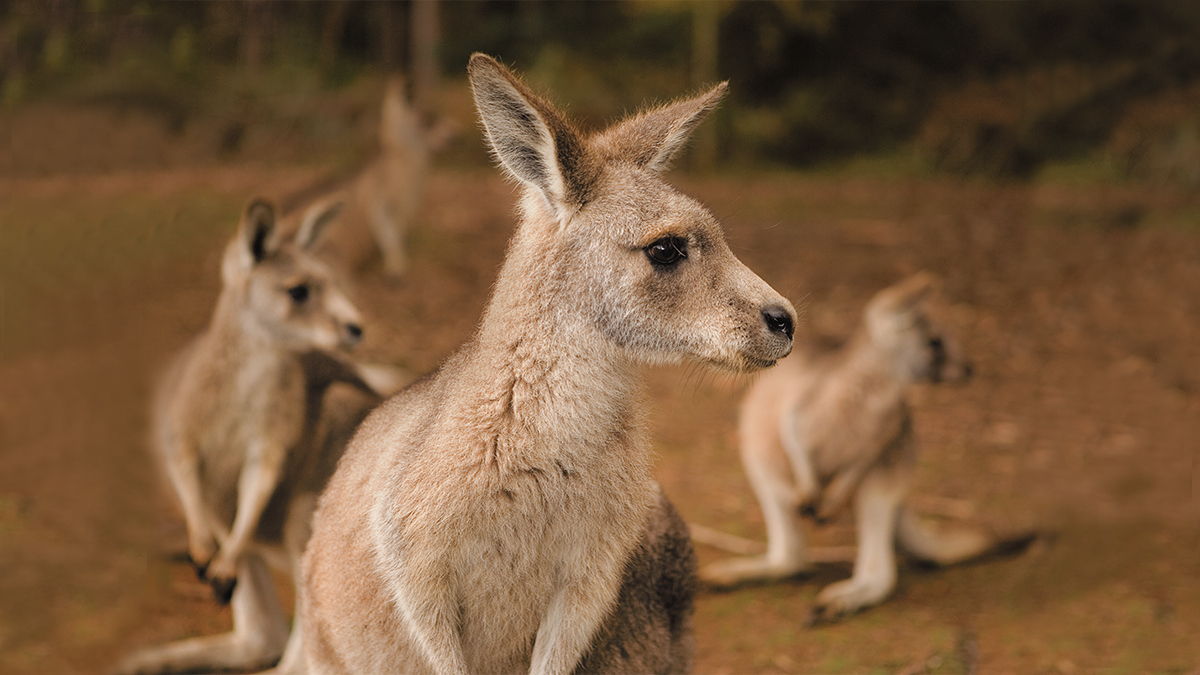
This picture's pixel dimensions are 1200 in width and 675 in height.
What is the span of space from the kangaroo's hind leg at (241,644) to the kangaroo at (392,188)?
546cm

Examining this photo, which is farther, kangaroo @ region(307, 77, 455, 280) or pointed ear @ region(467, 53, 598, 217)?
kangaroo @ region(307, 77, 455, 280)

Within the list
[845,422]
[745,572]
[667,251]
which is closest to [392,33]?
[845,422]

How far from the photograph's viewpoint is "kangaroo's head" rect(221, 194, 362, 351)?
397 cm

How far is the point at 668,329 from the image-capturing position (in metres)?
2.52

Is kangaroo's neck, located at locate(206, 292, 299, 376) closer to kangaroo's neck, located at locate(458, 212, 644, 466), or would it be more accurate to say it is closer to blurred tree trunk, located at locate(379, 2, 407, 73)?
kangaroo's neck, located at locate(458, 212, 644, 466)

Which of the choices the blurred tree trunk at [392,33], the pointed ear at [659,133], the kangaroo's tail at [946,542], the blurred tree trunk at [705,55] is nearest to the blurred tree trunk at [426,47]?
the blurred tree trunk at [392,33]

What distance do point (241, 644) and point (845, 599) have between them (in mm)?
2545

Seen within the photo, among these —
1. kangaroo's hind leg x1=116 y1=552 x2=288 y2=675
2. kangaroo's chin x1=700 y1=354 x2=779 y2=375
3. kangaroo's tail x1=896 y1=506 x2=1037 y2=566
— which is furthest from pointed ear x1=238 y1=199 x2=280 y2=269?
kangaroo's tail x1=896 y1=506 x2=1037 y2=566

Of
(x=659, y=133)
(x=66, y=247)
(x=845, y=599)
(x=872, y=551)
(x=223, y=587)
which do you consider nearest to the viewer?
(x=659, y=133)

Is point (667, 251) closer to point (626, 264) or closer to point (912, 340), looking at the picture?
point (626, 264)

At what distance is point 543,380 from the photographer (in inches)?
95.3

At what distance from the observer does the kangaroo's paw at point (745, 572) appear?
471cm

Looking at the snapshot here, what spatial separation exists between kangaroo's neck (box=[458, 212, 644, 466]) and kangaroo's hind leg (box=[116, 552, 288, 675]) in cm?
166

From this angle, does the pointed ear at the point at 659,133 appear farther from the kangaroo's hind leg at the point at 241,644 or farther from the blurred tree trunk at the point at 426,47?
the blurred tree trunk at the point at 426,47
